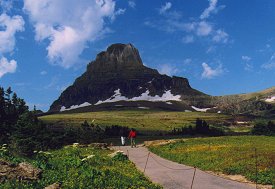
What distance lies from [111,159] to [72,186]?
68.3 ft

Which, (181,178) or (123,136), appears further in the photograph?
(123,136)

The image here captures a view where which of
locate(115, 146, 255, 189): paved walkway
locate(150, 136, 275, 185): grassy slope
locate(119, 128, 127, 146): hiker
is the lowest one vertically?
locate(115, 146, 255, 189): paved walkway

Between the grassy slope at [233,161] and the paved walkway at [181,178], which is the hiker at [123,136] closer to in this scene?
the grassy slope at [233,161]

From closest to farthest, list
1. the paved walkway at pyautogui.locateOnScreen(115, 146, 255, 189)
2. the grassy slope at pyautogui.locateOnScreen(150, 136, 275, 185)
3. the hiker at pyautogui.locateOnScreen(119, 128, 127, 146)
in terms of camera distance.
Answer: the paved walkway at pyautogui.locateOnScreen(115, 146, 255, 189), the grassy slope at pyautogui.locateOnScreen(150, 136, 275, 185), the hiker at pyautogui.locateOnScreen(119, 128, 127, 146)

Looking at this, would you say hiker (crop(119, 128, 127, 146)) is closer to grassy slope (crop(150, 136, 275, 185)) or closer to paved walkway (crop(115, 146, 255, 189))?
grassy slope (crop(150, 136, 275, 185))

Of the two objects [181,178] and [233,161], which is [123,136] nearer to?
[233,161]

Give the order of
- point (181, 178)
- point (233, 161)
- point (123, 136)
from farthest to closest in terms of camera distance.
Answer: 1. point (123, 136)
2. point (233, 161)
3. point (181, 178)

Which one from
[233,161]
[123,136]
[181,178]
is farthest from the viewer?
[123,136]

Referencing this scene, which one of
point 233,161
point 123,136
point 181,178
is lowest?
point 181,178

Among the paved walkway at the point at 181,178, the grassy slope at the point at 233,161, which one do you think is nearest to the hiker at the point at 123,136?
the grassy slope at the point at 233,161

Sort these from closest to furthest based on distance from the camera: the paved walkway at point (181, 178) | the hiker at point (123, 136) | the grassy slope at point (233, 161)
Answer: the paved walkway at point (181, 178)
the grassy slope at point (233, 161)
the hiker at point (123, 136)

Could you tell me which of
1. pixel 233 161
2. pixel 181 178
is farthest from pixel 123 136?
pixel 181 178

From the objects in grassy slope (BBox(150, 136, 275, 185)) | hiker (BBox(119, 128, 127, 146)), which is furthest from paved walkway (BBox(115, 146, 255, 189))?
hiker (BBox(119, 128, 127, 146))

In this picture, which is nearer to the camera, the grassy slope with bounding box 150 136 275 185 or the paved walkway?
the paved walkway
